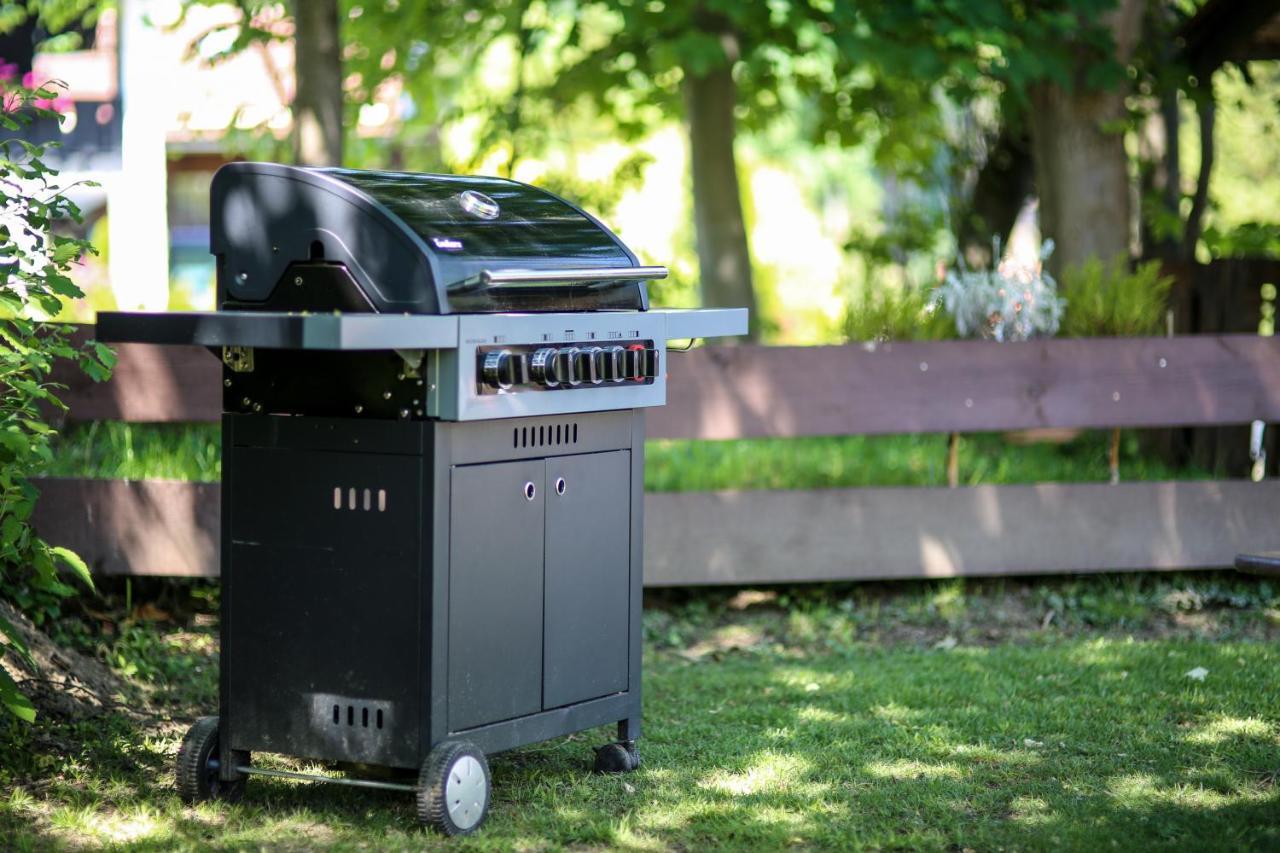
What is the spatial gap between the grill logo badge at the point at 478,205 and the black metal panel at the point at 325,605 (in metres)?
0.71

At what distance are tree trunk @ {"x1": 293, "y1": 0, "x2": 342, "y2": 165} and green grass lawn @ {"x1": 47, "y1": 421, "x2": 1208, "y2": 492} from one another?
136 centimetres

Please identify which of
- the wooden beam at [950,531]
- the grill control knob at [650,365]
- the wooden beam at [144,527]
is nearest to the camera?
the grill control knob at [650,365]

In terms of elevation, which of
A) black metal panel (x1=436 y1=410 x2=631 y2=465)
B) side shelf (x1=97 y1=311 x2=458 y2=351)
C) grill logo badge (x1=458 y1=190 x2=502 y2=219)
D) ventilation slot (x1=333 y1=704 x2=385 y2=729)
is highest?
grill logo badge (x1=458 y1=190 x2=502 y2=219)

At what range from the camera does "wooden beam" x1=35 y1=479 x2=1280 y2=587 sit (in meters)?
5.86

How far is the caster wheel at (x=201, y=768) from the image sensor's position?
12.0 feet

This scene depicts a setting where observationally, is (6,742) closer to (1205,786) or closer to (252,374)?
(252,374)

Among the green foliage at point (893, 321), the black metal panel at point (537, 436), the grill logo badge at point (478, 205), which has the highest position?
the grill logo badge at point (478, 205)

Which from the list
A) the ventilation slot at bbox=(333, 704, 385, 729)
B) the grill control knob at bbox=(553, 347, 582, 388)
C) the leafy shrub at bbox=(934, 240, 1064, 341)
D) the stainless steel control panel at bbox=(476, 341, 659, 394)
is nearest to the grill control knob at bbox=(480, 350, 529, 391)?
the stainless steel control panel at bbox=(476, 341, 659, 394)

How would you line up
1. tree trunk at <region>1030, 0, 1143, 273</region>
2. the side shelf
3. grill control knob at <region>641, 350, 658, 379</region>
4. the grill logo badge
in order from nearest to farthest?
the side shelf
the grill logo badge
grill control knob at <region>641, 350, 658, 379</region>
tree trunk at <region>1030, 0, 1143, 273</region>

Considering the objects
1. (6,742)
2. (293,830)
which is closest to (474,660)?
(293,830)

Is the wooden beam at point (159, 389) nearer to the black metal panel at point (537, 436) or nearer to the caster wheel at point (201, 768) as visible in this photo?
the caster wheel at point (201, 768)

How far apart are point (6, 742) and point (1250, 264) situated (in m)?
5.81

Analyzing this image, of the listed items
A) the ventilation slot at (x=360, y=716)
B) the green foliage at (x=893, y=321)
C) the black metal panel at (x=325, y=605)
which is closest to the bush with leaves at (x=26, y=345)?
the black metal panel at (x=325, y=605)

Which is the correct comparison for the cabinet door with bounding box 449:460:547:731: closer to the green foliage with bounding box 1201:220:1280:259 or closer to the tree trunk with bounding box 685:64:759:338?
the green foliage with bounding box 1201:220:1280:259
